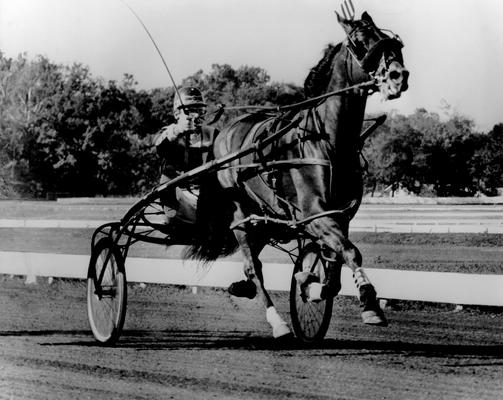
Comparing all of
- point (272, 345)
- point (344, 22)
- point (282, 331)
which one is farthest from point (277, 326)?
point (344, 22)

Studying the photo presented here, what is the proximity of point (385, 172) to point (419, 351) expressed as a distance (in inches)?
380

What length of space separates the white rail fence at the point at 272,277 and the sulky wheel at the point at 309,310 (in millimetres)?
1068

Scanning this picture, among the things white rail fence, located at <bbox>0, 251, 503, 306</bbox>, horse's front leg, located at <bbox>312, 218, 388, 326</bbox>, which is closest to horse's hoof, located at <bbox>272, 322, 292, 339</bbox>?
horse's front leg, located at <bbox>312, 218, 388, 326</bbox>

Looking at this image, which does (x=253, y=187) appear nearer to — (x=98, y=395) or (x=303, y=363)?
(x=303, y=363)

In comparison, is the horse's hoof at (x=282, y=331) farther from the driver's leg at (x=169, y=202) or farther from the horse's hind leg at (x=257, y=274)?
the driver's leg at (x=169, y=202)

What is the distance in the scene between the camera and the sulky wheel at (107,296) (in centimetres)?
626

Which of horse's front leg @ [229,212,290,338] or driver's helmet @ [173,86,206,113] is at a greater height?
driver's helmet @ [173,86,206,113]

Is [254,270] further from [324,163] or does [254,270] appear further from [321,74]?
[321,74]

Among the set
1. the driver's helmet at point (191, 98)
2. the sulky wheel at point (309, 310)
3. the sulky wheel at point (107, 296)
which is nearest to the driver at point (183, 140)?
the driver's helmet at point (191, 98)

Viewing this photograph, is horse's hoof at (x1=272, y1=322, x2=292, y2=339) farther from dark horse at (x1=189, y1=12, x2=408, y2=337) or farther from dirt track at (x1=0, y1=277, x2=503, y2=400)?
dirt track at (x1=0, y1=277, x2=503, y2=400)

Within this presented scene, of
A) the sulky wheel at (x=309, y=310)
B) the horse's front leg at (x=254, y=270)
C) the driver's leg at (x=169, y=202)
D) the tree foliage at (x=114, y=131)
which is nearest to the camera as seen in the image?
the horse's front leg at (x=254, y=270)

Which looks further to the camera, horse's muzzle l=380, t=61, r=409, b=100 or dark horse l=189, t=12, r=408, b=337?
dark horse l=189, t=12, r=408, b=337

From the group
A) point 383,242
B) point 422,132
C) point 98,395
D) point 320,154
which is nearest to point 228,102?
point 320,154

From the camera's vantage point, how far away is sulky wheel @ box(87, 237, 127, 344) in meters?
6.26
